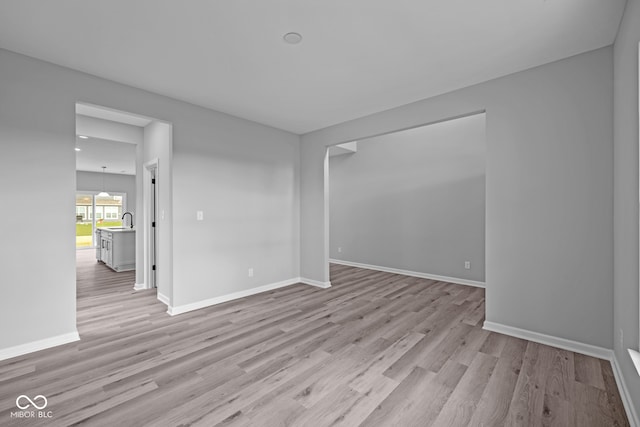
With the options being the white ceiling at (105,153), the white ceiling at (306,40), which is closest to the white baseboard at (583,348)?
the white ceiling at (306,40)

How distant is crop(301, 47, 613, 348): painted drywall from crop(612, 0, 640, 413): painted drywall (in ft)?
0.39

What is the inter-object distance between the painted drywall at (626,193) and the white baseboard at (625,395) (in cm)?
5

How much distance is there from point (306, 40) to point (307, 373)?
2.64 m

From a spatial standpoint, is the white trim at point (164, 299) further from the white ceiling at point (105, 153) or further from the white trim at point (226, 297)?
the white ceiling at point (105, 153)

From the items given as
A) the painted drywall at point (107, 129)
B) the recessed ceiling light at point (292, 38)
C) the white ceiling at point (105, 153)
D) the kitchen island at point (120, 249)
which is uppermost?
the white ceiling at point (105, 153)

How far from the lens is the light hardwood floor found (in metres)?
1.77

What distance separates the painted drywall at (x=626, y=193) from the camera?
1.74m

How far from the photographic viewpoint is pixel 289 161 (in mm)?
5051

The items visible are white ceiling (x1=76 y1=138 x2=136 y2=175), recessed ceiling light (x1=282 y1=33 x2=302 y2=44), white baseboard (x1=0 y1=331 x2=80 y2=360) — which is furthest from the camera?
white ceiling (x1=76 y1=138 x2=136 y2=175)

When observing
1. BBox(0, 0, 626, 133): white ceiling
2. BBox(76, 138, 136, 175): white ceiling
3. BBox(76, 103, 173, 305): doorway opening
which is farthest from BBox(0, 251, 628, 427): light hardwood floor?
BBox(76, 138, 136, 175): white ceiling

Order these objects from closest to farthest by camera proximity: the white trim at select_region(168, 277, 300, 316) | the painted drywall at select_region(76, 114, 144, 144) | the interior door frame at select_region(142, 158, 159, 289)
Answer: the white trim at select_region(168, 277, 300, 316) → the painted drywall at select_region(76, 114, 144, 144) → the interior door frame at select_region(142, 158, 159, 289)

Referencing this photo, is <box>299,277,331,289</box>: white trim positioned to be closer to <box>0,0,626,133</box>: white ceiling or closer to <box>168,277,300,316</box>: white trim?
<box>168,277,300,316</box>: white trim

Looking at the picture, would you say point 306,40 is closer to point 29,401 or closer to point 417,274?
point 29,401

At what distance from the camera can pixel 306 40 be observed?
2352mm
